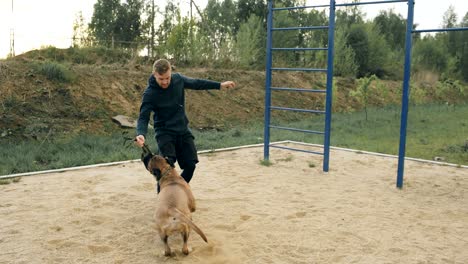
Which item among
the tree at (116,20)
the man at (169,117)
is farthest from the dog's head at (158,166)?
the tree at (116,20)

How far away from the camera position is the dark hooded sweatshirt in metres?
4.61

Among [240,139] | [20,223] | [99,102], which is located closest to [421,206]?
[20,223]

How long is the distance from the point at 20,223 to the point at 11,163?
2.76 meters

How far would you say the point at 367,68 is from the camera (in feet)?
87.7

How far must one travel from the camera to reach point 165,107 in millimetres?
4664

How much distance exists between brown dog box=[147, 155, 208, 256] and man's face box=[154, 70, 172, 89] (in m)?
0.70

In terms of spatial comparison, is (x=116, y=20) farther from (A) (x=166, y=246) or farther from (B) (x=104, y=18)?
(A) (x=166, y=246)

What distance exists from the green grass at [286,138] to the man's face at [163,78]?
1.02 m

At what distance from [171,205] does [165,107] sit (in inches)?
49.0

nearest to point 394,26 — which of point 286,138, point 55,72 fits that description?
point 286,138

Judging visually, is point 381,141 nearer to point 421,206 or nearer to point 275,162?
point 275,162

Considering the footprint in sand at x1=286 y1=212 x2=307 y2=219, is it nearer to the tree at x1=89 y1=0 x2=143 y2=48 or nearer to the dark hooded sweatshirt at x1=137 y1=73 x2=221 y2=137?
the dark hooded sweatshirt at x1=137 y1=73 x2=221 y2=137

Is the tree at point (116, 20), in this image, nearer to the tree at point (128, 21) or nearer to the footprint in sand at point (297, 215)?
the tree at point (128, 21)

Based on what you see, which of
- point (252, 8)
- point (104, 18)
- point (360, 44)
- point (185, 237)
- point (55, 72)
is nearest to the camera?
point (185, 237)
